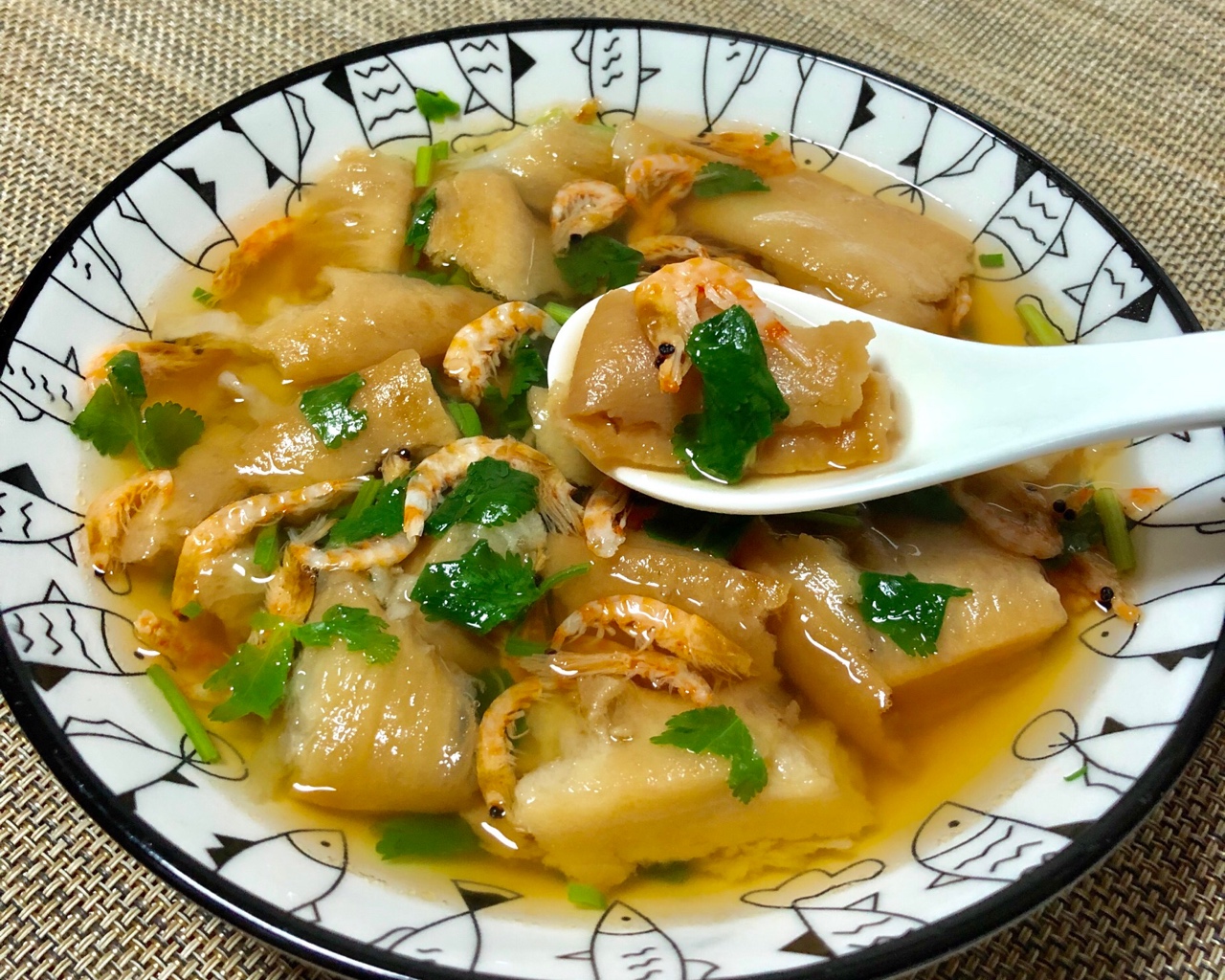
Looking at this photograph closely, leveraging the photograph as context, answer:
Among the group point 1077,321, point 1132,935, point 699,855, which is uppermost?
point 1077,321

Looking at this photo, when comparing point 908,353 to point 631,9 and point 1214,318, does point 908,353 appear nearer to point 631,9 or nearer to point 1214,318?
point 1214,318

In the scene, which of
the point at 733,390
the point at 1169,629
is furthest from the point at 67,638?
the point at 1169,629

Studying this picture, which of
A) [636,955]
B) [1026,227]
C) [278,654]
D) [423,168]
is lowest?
[636,955]

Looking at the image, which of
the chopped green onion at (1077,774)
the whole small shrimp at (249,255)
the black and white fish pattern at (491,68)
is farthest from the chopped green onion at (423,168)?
the chopped green onion at (1077,774)

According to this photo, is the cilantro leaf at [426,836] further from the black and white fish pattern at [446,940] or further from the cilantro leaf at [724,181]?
the cilantro leaf at [724,181]

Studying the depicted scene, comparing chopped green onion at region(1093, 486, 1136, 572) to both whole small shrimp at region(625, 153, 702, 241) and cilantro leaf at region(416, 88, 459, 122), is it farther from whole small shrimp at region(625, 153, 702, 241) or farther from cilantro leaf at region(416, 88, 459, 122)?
cilantro leaf at region(416, 88, 459, 122)

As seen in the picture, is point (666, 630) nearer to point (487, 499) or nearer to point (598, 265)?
point (487, 499)

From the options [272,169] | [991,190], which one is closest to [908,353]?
[991,190]
